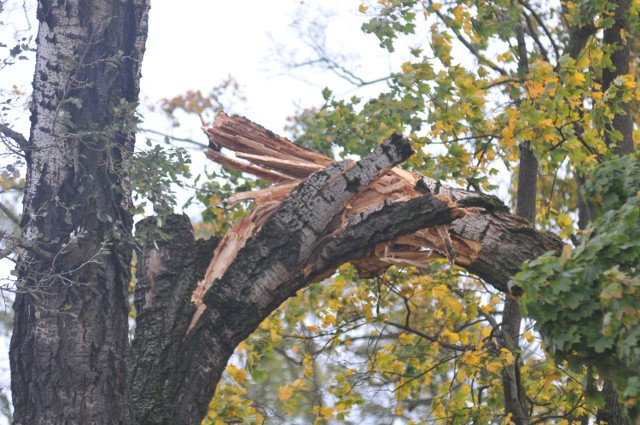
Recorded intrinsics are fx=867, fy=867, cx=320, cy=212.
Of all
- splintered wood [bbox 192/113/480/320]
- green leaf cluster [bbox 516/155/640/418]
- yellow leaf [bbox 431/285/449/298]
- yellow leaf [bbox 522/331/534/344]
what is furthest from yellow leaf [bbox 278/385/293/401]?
green leaf cluster [bbox 516/155/640/418]

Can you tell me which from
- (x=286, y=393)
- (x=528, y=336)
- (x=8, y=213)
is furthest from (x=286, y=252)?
(x=8, y=213)

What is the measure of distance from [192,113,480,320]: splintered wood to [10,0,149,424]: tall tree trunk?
640mm

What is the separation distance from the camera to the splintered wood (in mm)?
5305

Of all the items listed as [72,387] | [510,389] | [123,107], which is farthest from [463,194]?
[510,389]

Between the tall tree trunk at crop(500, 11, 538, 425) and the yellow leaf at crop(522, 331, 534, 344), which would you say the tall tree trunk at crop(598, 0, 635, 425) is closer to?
the tall tree trunk at crop(500, 11, 538, 425)

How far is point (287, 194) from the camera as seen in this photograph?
5629 mm

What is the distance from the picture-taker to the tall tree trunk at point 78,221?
4594 mm

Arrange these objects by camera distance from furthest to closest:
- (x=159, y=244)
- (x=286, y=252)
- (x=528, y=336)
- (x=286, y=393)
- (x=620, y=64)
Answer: (x=620, y=64)
(x=528, y=336)
(x=286, y=393)
(x=159, y=244)
(x=286, y=252)

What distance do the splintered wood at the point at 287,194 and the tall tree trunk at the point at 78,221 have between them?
64 centimetres

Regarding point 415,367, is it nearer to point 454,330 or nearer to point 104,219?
point 454,330

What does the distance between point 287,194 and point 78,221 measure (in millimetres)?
1393

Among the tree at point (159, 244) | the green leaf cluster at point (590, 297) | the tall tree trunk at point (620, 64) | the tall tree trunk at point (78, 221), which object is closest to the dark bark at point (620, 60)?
the tall tree trunk at point (620, 64)

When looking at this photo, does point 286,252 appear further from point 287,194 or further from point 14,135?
point 14,135

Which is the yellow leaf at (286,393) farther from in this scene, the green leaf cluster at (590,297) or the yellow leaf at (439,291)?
the green leaf cluster at (590,297)
